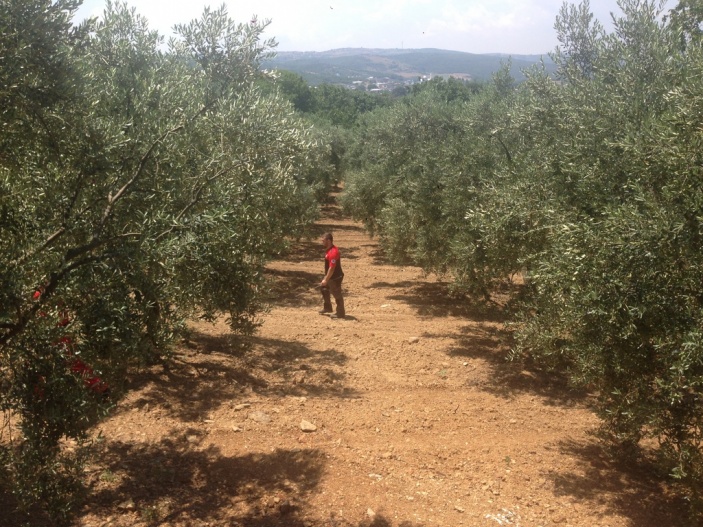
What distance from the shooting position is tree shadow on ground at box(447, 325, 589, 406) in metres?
11.4

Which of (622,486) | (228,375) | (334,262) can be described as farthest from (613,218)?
(334,262)

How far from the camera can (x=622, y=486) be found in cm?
820

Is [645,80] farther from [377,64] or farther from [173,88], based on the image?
[377,64]

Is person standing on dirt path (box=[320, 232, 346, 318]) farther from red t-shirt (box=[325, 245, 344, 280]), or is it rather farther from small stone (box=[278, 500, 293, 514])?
small stone (box=[278, 500, 293, 514])

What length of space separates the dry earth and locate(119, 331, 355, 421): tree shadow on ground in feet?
0.12

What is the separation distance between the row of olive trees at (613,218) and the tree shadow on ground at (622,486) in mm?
481

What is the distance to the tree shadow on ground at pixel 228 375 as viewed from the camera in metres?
9.83

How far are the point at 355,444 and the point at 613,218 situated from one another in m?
4.85

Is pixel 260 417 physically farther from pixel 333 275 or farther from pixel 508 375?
pixel 333 275

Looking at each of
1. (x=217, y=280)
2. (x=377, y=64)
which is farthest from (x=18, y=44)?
(x=377, y=64)

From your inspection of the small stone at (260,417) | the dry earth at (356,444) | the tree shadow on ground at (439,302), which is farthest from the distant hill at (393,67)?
the small stone at (260,417)

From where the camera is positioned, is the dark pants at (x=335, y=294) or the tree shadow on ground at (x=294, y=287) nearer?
the dark pants at (x=335, y=294)

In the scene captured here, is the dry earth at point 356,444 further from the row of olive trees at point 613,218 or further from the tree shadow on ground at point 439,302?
the tree shadow on ground at point 439,302

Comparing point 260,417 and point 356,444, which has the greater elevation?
point 260,417
